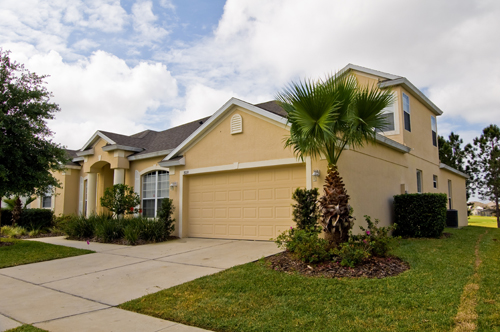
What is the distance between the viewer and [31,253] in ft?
35.9

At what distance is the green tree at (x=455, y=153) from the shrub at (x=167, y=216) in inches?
962

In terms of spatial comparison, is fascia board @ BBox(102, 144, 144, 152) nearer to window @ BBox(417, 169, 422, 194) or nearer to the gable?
the gable

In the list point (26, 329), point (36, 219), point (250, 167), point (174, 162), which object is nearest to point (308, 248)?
point (250, 167)

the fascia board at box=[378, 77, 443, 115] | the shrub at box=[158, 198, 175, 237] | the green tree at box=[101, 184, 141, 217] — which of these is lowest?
the shrub at box=[158, 198, 175, 237]

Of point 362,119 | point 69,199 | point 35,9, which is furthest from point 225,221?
point 69,199

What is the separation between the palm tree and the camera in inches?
313

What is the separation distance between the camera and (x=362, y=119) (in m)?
8.31

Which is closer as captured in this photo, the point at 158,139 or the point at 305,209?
the point at 305,209

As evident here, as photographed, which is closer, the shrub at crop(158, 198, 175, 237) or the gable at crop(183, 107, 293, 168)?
the gable at crop(183, 107, 293, 168)

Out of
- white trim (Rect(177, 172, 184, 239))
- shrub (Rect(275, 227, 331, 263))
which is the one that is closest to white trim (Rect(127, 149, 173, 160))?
white trim (Rect(177, 172, 184, 239))

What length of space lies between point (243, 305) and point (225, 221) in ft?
23.3

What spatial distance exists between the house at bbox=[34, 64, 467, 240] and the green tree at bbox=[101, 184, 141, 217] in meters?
1.20

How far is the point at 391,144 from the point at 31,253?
498 inches

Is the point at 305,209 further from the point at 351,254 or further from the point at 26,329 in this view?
the point at 26,329
